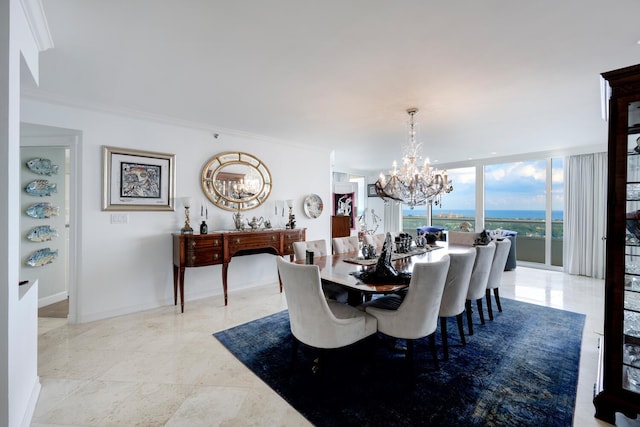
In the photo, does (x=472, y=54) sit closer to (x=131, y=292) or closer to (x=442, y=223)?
(x=131, y=292)

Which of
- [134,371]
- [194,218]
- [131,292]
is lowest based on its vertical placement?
[134,371]

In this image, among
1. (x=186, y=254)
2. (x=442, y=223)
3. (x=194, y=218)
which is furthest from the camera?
(x=442, y=223)

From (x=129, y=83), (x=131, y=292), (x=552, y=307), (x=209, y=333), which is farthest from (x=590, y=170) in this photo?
(x=131, y=292)

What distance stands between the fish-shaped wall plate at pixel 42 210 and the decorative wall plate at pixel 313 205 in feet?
11.4

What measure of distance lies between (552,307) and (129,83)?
17.7 feet

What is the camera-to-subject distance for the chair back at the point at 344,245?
3.73 metres

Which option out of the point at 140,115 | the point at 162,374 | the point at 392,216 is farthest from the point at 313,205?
the point at 392,216

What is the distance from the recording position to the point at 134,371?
7.45 feet

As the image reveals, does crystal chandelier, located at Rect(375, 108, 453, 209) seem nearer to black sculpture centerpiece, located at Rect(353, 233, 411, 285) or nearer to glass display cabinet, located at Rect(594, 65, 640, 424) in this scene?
black sculpture centerpiece, located at Rect(353, 233, 411, 285)

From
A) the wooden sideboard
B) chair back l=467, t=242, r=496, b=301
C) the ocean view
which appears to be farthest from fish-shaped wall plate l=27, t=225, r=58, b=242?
the ocean view

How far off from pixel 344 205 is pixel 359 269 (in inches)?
205

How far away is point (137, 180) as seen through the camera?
355cm

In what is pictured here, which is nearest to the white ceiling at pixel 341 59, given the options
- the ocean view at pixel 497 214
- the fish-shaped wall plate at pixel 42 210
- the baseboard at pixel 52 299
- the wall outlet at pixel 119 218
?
the wall outlet at pixel 119 218

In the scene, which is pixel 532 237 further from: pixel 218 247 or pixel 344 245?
pixel 218 247
